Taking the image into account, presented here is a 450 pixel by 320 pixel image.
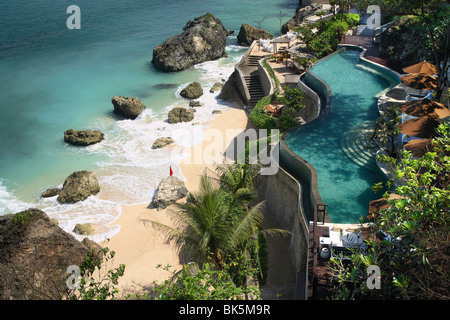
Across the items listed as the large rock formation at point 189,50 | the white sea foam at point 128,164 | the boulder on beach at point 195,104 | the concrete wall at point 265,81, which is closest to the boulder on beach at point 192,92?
the white sea foam at point 128,164

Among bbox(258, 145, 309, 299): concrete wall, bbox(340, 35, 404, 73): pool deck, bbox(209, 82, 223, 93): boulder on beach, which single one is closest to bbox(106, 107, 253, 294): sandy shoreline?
bbox(258, 145, 309, 299): concrete wall

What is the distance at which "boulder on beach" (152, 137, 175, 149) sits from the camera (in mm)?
31422

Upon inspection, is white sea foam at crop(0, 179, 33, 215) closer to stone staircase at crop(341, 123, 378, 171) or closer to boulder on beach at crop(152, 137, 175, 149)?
boulder on beach at crop(152, 137, 175, 149)

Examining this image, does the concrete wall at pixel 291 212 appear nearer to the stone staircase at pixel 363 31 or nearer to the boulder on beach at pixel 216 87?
the boulder on beach at pixel 216 87

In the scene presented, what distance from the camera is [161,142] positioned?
104 ft

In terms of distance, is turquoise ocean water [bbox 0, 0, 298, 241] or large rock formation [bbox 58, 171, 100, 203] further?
turquoise ocean water [bbox 0, 0, 298, 241]

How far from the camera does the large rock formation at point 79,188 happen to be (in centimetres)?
2570

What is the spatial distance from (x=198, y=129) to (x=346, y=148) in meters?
15.8

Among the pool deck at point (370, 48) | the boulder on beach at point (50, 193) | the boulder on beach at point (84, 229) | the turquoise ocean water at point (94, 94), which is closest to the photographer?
the boulder on beach at point (84, 229)

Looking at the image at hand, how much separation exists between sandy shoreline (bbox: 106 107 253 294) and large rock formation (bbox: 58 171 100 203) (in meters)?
3.27

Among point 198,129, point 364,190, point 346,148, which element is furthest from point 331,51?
point 364,190

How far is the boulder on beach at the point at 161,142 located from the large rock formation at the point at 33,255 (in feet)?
42.0

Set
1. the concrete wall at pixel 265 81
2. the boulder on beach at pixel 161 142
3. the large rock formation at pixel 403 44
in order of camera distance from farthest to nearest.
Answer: the concrete wall at pixel 265 81, the boulder on beach at pixel 161 142, the large rock formation at pixel 403 44

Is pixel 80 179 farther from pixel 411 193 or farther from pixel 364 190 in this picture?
pixel 411 193
